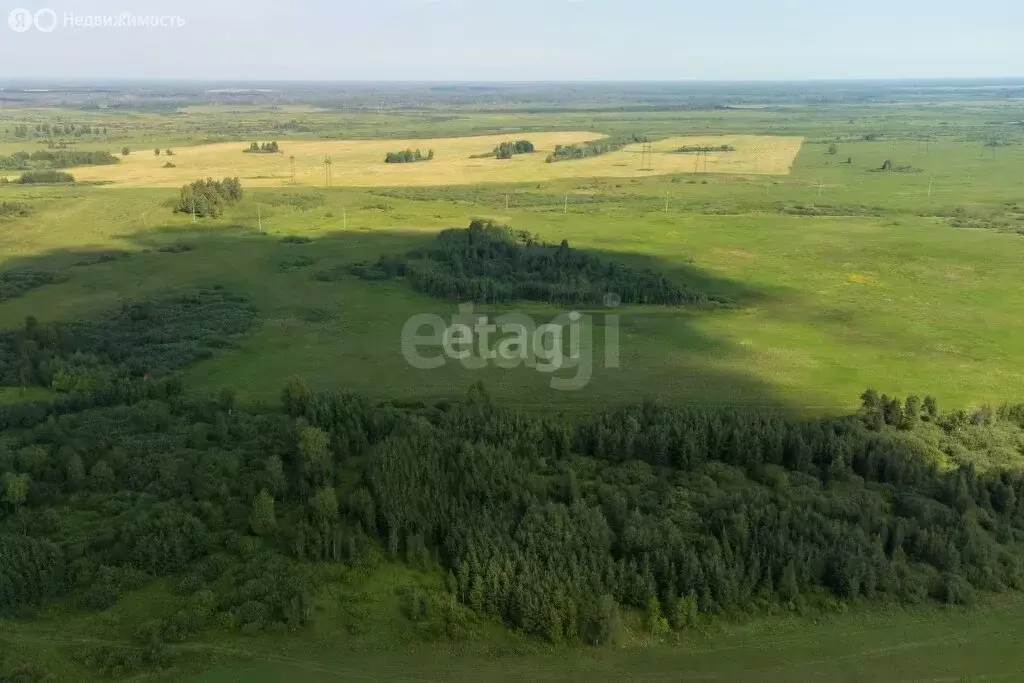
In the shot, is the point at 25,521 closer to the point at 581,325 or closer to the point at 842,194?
the point at 581,325

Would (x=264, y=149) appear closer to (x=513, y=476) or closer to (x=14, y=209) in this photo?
(x=14, y=209)

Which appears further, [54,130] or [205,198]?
[54,130]

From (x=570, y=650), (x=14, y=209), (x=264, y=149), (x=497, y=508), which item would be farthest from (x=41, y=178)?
(x=570, y=650)

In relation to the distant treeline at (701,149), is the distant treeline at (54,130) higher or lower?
higher

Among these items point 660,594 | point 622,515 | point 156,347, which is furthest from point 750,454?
point 156,347

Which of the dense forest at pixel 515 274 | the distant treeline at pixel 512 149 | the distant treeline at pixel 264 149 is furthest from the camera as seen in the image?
the distant treeline at pixel 264 149

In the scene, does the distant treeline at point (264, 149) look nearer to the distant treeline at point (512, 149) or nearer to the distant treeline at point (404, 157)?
the distant treeline at point (404, 157)

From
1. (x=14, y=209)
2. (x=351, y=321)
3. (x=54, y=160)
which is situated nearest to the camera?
(x=351, y=321)

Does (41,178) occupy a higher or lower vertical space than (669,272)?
higher

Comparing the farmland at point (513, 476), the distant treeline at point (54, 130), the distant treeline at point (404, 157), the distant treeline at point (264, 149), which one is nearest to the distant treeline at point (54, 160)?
the distant treeline at point (264, 149)
